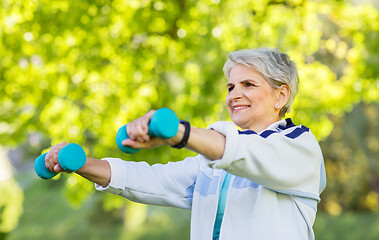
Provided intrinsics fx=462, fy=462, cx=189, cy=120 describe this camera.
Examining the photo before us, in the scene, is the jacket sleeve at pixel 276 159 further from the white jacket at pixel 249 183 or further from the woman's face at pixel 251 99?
the woman's face at pixel 251 99

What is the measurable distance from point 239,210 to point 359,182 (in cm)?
1417

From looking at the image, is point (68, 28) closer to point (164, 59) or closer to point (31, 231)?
point (164, 59)

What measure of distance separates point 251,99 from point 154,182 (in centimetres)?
57

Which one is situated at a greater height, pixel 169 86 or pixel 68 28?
pixel 68 28

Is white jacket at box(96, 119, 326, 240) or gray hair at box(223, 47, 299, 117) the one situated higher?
gray hair at box(223, 47, 299, 117)

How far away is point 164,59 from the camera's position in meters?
6.21

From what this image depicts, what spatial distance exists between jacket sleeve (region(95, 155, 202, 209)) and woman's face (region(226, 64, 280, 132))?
0.33 m

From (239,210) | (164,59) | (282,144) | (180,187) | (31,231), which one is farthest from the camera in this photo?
(31,231)

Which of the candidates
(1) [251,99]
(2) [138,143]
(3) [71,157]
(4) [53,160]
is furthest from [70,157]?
(1) [251,99]

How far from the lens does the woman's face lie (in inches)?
78.3

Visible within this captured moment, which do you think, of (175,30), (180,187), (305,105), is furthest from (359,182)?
(180,187)

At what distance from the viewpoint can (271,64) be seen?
6.53 ft

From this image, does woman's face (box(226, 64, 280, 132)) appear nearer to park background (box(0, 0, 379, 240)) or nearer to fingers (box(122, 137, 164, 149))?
fingers (box(122, 137, 164, 149))

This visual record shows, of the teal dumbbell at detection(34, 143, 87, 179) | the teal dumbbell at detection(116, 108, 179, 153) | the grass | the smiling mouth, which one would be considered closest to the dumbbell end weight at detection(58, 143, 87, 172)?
the teal dumbbell at detection(34, 143, 87, 179)
